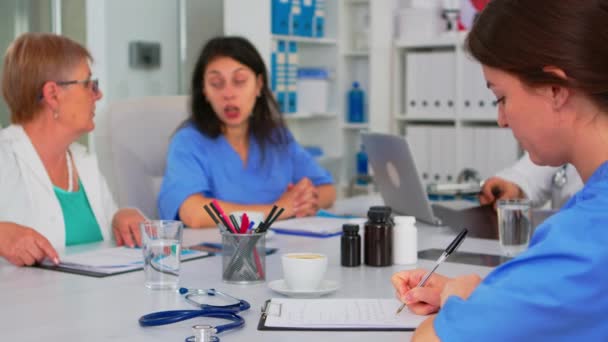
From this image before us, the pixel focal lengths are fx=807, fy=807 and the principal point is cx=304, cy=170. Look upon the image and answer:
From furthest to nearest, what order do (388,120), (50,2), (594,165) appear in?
1. (388,120)
2. (50,2)
3. (594,165)

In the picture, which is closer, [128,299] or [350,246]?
[128,299]

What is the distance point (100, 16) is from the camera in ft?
12.8

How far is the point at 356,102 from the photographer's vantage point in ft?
16.5

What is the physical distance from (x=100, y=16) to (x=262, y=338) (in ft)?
10.0

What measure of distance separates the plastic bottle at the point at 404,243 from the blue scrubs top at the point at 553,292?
0.78m

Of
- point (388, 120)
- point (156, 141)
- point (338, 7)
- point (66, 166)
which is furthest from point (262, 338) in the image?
point (338, 7)

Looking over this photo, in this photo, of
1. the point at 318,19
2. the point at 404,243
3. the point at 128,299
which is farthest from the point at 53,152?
the point at 318,19

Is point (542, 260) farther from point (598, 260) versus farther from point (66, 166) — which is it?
point (66, 166)

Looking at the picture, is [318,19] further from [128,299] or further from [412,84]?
→ [128,299]

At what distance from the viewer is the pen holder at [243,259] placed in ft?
5.01

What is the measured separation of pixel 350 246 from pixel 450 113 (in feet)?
9.41

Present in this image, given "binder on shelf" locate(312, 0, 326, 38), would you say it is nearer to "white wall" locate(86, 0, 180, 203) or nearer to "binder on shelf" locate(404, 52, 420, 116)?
"binder on shelf" locate(404, 52, 420, 116)

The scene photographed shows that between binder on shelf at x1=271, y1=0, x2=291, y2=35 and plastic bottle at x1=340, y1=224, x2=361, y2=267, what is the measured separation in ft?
9.56

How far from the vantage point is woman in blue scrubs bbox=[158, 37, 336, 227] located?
8.46 feet
